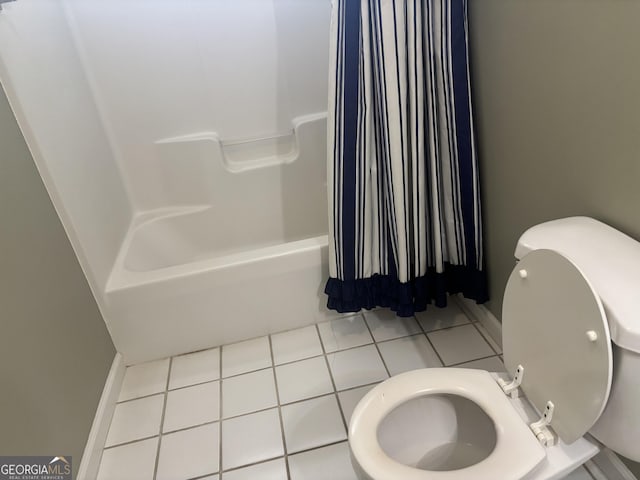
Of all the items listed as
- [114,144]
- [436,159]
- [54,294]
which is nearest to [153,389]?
[54,294]

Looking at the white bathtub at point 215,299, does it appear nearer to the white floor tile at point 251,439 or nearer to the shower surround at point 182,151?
the shower surround at point 182,151

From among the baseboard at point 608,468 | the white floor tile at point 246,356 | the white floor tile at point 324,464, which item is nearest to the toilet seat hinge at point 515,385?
the baseboard at point 608,468

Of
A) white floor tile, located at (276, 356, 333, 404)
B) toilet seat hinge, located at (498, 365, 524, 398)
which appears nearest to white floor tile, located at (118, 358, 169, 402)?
white floor tile, located at (276, 356, 333, 404)

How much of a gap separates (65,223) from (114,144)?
2.48 ft

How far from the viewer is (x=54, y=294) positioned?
1.40 metres

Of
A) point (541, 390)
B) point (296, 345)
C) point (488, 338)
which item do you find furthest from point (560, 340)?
point (296, 345)

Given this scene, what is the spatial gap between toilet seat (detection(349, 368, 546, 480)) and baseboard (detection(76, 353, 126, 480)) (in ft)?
2.95

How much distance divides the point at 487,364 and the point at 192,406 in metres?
1.08

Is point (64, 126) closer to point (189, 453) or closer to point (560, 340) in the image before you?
point (189, 453)

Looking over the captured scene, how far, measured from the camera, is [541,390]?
1.04 meters

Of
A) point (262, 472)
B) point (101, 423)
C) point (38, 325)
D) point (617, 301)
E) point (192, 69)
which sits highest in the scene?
point (192, 69)

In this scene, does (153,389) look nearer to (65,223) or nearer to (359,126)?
(65,223)

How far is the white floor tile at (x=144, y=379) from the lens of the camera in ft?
5.80

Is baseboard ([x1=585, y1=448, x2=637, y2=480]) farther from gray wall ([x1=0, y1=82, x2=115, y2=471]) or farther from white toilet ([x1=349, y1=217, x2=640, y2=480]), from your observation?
gray wall ([x1=0, y1=82, x2=115, y2=471])
